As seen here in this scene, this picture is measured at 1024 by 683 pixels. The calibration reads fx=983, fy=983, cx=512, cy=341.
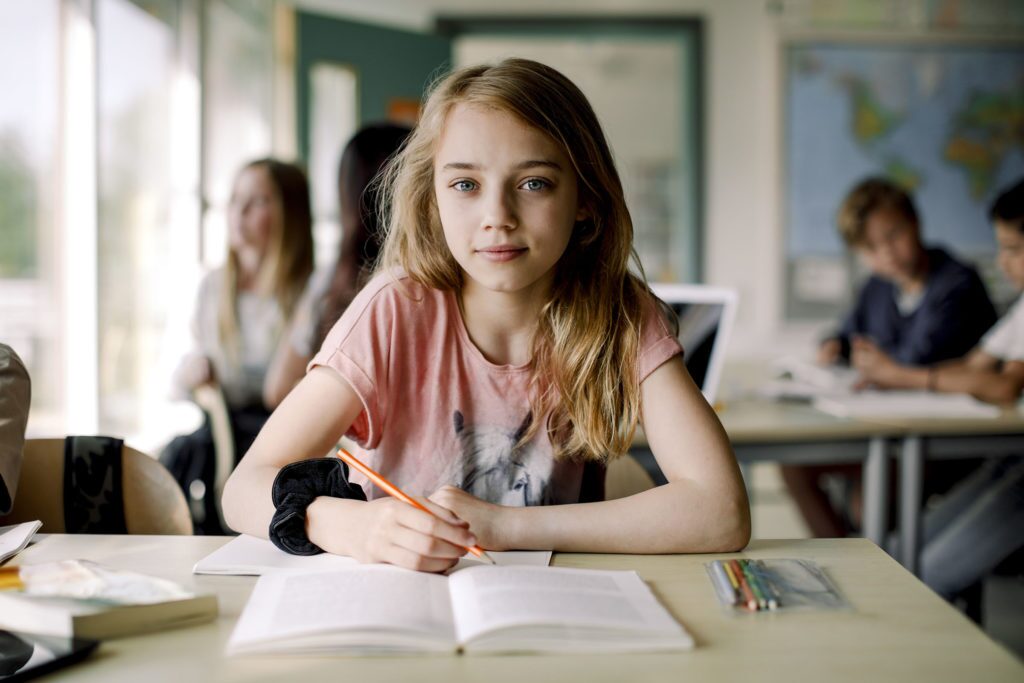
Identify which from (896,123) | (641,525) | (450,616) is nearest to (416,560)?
(450,616)

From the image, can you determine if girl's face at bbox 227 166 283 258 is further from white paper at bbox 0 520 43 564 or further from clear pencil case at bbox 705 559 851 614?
clear pencil case at bbox 705 559 851 614

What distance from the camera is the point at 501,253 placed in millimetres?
1248

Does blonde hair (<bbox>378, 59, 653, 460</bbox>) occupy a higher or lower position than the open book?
higher

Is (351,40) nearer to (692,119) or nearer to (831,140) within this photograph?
(692,119)

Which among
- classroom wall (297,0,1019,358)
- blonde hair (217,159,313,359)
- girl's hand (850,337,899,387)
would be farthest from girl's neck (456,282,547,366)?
classroom wall (297,0,1019,358)

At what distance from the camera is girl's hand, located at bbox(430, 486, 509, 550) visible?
106 centimetres

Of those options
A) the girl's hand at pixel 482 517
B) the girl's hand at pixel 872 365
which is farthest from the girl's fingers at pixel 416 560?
the girl's hand at pixel 872 365

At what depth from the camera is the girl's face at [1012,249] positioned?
270cm

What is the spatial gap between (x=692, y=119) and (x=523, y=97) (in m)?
3.75

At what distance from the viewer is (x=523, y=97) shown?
1.27 meters

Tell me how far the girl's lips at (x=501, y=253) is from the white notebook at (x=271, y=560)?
378mm

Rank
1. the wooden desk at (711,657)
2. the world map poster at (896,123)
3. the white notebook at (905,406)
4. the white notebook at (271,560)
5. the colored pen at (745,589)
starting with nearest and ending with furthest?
1. the wooden desk at (711,657)
2. the colored pen at (745,589)
3. the white notebook at (271,560)
4. the white notebook at (905,406)
5. the world map poster at (896,123)

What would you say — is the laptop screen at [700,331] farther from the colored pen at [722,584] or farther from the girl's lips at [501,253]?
the colored pen at [722,584]

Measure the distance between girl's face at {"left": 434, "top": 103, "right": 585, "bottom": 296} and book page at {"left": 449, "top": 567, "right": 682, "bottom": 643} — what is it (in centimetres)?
45
